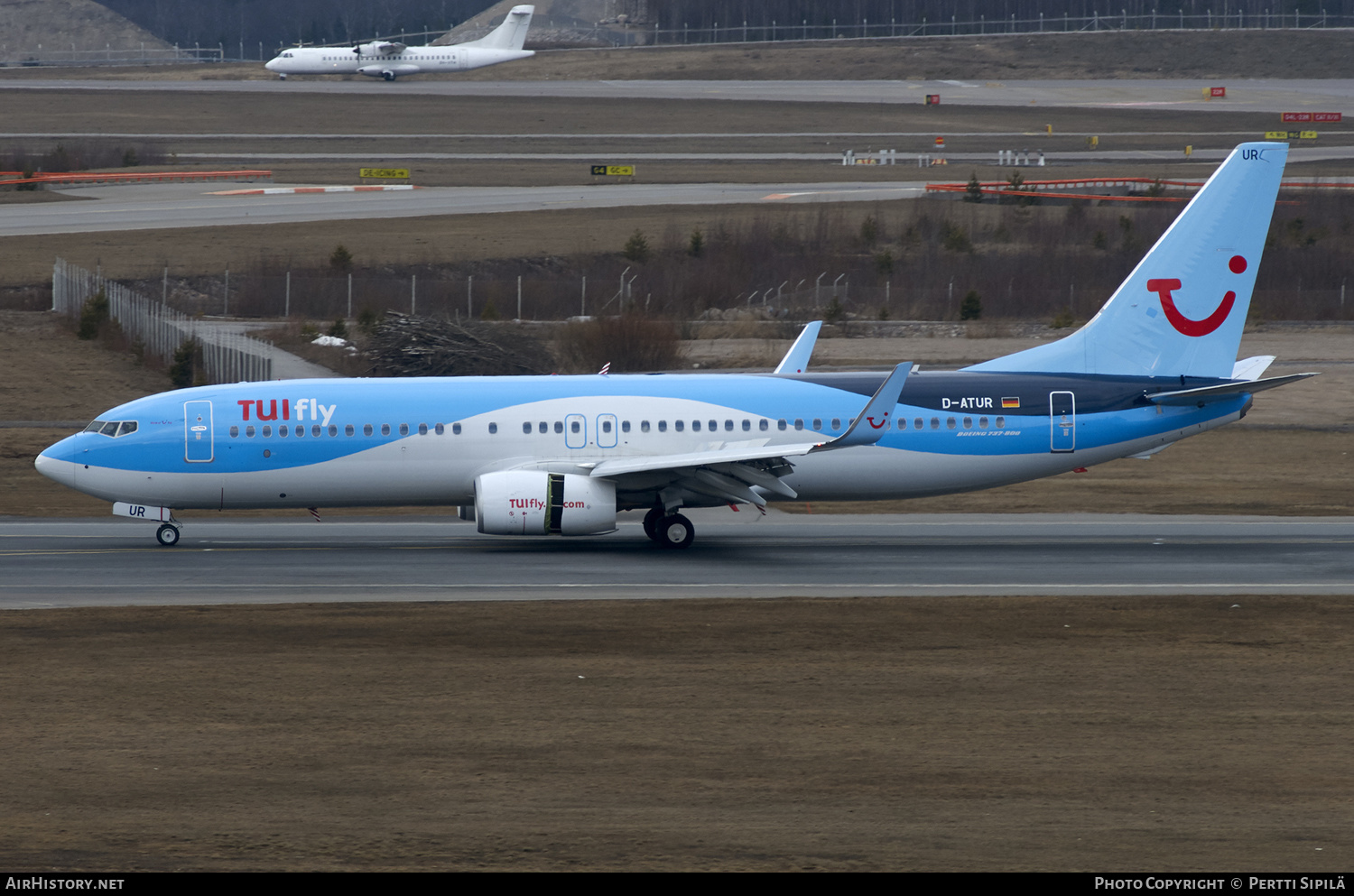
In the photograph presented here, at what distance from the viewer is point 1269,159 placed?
33812 mm

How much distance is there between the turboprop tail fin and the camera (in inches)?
6811

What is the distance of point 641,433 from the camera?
32.2m

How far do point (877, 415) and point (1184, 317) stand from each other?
8803 mm

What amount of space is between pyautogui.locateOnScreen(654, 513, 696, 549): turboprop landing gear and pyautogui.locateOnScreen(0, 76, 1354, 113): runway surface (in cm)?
11388

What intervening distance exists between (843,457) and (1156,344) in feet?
25.6

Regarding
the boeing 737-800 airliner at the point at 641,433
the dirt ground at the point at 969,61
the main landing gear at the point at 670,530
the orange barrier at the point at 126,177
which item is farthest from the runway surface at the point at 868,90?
the main landing gear at the point at 670,530

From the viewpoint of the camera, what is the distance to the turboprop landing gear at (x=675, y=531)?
3198 cm

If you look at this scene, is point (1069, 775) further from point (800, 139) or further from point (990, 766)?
point (800, 139)

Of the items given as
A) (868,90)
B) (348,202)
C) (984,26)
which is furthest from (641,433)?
(984,26)

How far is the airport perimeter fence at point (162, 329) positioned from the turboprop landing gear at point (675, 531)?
21.3m

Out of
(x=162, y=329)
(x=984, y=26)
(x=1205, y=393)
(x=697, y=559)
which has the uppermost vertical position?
(x=984, y=26)

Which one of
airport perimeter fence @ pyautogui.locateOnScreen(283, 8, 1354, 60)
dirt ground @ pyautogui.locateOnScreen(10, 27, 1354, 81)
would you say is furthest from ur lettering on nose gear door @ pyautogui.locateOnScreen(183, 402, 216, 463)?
airport perimeter fence @ pyautogui.locateOnScreen(283, 8, 1354, 60)

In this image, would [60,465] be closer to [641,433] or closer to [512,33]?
[641,433]

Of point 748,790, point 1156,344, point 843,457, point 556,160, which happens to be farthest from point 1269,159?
point 556,160
